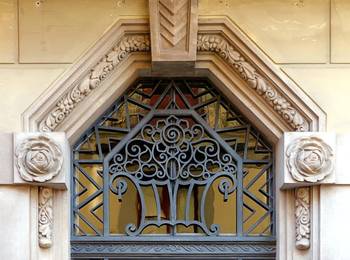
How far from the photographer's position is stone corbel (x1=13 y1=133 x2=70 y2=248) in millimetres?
10203

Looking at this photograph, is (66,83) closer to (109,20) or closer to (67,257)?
(109,20)

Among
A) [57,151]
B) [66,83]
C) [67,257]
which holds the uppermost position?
[66,83]

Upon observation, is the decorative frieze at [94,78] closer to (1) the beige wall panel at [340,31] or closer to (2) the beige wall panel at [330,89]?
(2) the beige wall panel at [330,89]

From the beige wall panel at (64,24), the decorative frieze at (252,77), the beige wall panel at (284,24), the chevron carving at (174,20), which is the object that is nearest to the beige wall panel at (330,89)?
the beige wall panel at (284,24)

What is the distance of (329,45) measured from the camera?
10.5 meters

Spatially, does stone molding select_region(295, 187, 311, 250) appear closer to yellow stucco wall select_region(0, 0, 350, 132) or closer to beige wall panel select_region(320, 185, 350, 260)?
beige wall panel select_region(320, 185, 350, 260)

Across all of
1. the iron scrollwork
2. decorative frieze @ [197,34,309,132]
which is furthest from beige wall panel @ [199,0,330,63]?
the iron scrollwork

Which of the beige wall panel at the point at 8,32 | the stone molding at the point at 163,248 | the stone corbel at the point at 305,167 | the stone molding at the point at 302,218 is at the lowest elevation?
the stone molding at the point at 163,248

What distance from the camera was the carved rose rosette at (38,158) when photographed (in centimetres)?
1020

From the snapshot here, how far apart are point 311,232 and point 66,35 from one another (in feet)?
9.44

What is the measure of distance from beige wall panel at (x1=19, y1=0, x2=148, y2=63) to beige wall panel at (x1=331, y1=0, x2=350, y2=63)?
1749 mm

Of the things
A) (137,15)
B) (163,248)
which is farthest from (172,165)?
(137,15)

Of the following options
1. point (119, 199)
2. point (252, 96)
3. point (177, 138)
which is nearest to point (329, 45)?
point (252, 96)

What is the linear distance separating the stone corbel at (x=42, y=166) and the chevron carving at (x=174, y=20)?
133cm
